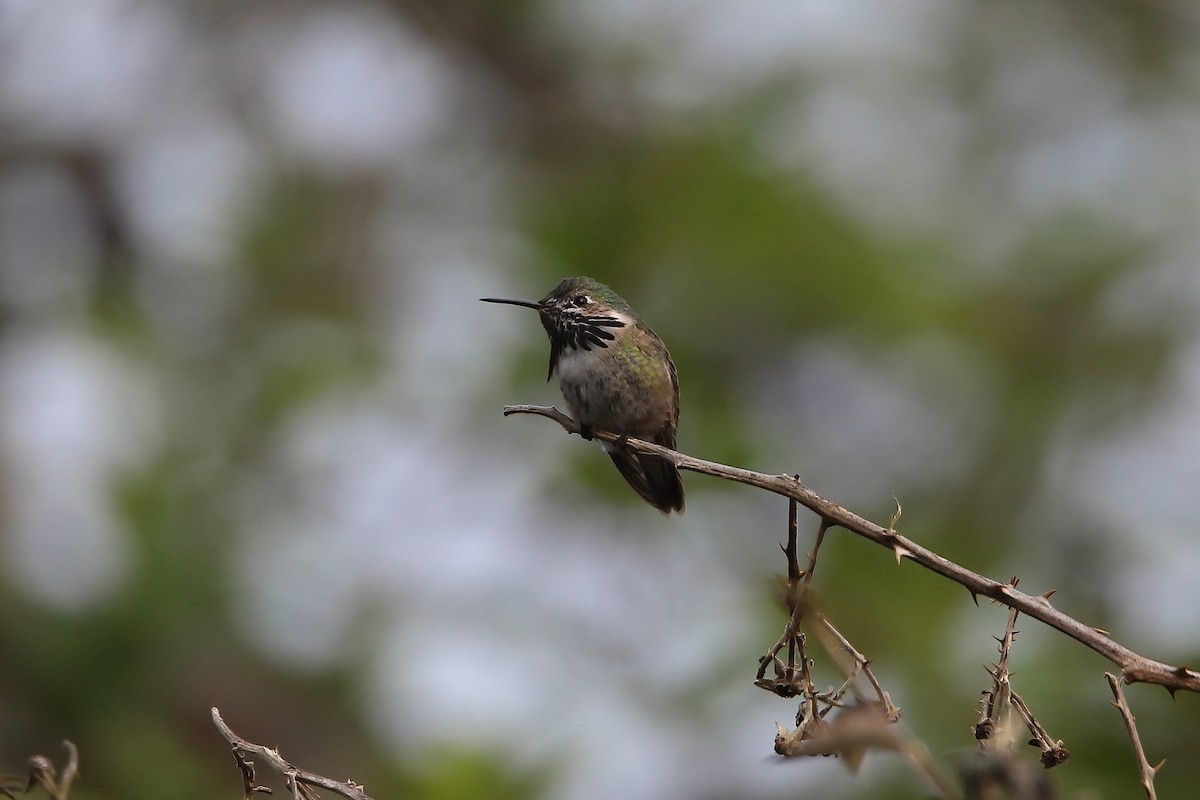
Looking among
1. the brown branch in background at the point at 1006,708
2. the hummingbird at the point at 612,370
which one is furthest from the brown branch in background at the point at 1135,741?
the hummingbird at the point at 612,370

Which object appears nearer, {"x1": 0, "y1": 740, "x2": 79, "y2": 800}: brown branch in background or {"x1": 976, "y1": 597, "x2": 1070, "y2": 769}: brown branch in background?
{"x1": 0, "y1": 740, "x2": 79, "y2": 800}: brown branch in background

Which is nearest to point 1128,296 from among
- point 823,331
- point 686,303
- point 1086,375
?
point 1086,375

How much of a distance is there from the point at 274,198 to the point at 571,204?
2.47 meters

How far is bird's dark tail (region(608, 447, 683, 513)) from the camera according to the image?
4707mm

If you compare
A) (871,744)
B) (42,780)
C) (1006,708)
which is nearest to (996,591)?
(1006,708)

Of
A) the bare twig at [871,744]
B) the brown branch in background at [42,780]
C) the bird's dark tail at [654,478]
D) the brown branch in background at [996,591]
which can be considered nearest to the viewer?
the bare twig at [871,744]

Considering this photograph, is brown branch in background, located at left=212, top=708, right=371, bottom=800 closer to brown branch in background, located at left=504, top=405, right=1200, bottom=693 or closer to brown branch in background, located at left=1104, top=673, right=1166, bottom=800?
brown branch in background, located at left=504, top=405, right=1200, bottom=693

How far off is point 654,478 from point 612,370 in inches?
18.1

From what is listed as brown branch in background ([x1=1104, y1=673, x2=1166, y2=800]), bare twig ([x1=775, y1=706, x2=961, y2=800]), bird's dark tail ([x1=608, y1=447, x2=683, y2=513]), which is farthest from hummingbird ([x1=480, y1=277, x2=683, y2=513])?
bare twig ([x1=775, y1=706, x2=961, y2=800])

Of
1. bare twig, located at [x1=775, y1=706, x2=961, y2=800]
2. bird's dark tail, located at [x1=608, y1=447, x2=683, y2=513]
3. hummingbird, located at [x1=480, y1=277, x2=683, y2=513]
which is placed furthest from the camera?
hummingbird, located at [x1=480, y1=277, x2=683, y2=513]

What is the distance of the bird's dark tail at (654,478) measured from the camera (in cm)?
471

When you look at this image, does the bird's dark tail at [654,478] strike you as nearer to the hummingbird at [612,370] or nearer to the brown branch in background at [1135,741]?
the hummingbird at [612,370]

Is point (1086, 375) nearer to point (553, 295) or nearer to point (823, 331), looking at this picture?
point (823, 331)

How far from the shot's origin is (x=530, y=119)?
422 inches
